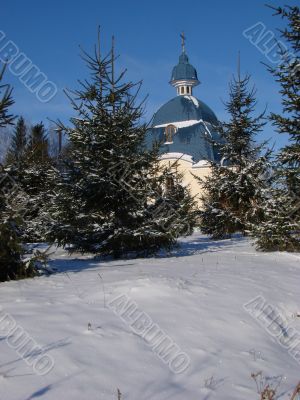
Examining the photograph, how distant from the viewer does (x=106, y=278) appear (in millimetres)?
6266

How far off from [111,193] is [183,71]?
30863mm

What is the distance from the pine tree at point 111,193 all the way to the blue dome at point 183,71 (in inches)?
1144

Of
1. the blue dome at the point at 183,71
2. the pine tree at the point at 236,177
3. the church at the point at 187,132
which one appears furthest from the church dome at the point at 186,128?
the pine tree at the point at 236,177

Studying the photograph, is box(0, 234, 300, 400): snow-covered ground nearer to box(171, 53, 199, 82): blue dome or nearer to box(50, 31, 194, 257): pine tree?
box(50, 31, 194, 257): pine tree

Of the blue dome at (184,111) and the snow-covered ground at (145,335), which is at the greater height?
the blue dome at (184,111)

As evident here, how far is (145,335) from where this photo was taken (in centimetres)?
405

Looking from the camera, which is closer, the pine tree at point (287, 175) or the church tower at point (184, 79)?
the pine tree at point (287, 175)

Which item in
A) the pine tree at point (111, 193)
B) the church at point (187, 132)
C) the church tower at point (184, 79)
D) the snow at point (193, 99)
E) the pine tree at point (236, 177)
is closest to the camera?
the pine tree at point (111, 193)

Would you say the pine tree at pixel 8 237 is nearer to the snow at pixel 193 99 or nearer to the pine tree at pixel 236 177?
the pine tree at pixel 236 177

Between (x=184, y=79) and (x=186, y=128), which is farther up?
(x=184, y=79)

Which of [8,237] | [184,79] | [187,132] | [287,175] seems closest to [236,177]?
[287,175]

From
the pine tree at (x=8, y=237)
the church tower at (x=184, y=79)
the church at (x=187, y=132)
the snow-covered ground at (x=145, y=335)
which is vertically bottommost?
the snow-covered ground at (x=145, y=335)

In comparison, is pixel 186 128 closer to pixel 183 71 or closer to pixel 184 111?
pixel 184 111

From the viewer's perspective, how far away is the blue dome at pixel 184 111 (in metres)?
34.1
